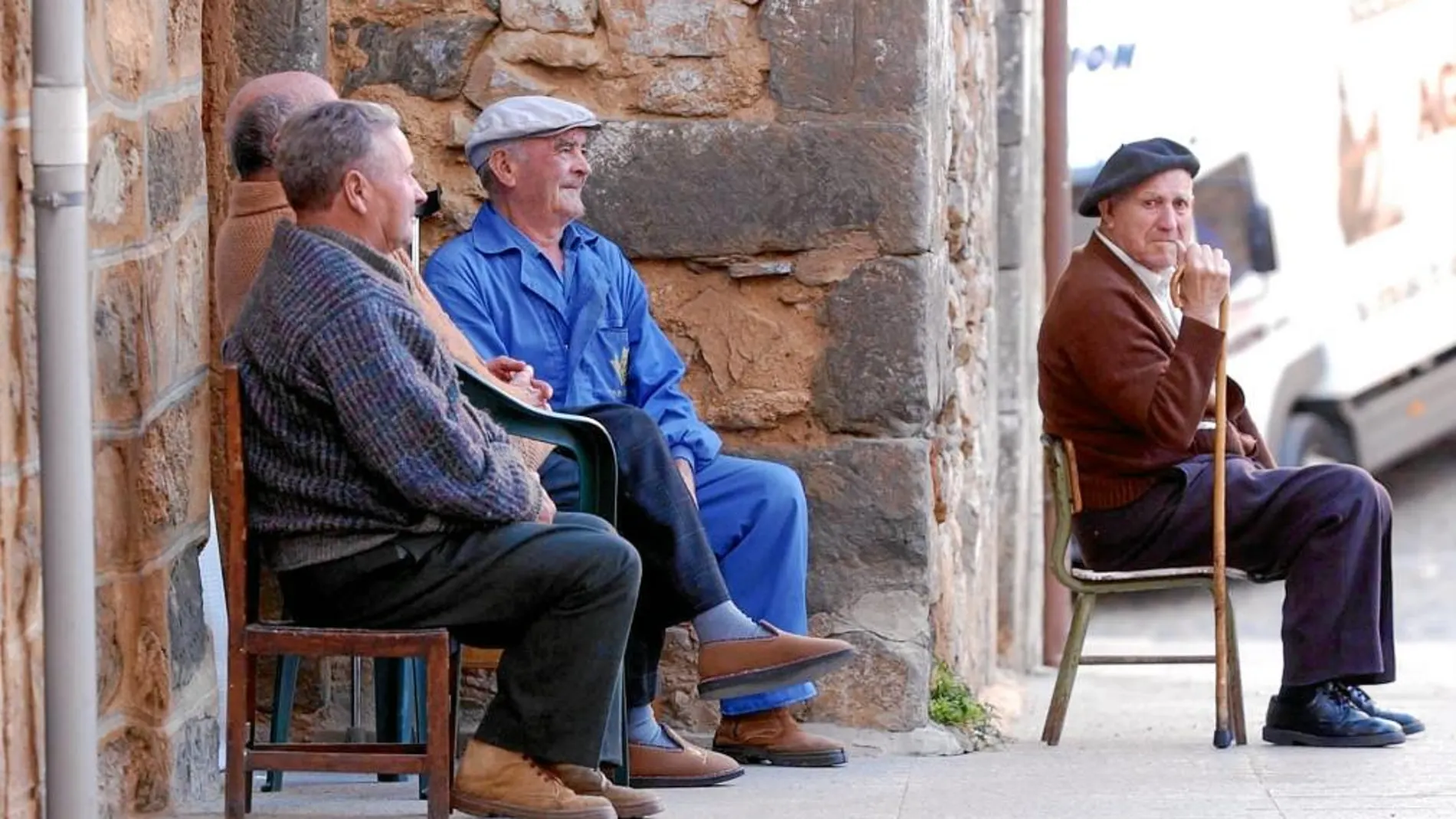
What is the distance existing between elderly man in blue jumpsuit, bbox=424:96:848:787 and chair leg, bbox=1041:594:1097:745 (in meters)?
0.75

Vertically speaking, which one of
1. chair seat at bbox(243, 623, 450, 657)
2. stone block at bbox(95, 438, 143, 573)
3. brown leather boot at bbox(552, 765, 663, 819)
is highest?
stone block at bbox(95, 438, 143, 573)

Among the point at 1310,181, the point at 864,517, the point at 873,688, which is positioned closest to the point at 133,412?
the point at 864,517

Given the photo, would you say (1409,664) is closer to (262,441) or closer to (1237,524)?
(1237,524)

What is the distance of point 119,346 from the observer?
4.08 m

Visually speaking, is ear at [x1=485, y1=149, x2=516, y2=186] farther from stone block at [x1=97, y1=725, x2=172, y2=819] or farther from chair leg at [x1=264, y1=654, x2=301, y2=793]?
stone block at [x1=97, y1=725, x2=172, y2=819]

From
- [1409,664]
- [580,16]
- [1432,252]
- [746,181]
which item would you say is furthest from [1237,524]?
[1432,252]

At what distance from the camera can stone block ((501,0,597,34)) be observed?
17.6ft

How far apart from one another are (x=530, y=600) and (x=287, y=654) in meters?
0.39

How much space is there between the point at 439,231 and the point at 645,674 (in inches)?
45.7

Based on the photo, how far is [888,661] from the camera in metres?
5.34

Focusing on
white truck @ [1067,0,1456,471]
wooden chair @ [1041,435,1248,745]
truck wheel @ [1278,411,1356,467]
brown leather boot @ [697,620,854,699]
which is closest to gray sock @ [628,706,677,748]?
brown leather boot @ [697,620,854,699]

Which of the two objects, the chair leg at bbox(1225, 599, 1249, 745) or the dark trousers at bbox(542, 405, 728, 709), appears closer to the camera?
A: the dark trousers at bbox(542, 405, 728, 709)

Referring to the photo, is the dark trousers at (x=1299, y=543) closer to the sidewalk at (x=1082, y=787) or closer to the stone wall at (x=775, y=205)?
the sidewalk at (x=1082, y=787)

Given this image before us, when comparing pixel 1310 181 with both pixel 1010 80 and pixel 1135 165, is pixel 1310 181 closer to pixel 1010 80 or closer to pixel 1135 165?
pixel 1010 80
